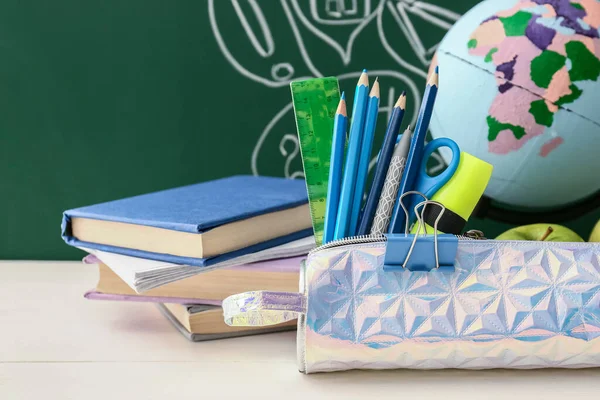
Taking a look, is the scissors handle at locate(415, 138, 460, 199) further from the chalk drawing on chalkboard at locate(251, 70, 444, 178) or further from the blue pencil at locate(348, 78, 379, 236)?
the chalk drawing on chalkboard at locate(251, 70, 444, 178)

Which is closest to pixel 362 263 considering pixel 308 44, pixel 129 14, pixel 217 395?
pixel 217 395

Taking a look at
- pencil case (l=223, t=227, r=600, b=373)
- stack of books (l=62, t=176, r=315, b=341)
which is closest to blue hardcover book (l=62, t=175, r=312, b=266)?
stack of books (l=62, t=176, r=315, b=341)

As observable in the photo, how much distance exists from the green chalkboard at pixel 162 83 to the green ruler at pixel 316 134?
0.31 meters

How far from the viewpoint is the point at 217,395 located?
444 millimetres

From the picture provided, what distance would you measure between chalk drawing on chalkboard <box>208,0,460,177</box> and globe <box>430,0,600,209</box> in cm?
19

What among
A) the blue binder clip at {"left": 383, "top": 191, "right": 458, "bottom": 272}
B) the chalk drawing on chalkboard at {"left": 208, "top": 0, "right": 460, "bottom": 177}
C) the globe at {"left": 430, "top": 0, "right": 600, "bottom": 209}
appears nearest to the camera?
the blue binder clip at {"left": 383, "top": 191, "right": 458, "bottom": 272}

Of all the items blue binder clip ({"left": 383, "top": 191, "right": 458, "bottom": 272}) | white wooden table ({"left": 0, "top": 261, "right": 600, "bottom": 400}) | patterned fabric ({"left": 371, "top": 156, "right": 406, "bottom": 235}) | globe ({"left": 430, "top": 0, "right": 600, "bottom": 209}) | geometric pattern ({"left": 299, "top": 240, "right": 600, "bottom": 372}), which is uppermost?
globe ({"left": 430, "top": 0, "right": 600, "bottom": 209})

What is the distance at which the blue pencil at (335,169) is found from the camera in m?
0.48

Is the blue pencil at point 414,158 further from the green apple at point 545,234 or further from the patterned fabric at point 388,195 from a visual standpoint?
the green apple at point 545,234

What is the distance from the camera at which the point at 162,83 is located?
0.82m

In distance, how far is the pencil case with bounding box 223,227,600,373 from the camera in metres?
0.45

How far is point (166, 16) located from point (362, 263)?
0.53 metres

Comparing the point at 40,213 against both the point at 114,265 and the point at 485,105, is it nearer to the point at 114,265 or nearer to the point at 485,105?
the point at 114,265

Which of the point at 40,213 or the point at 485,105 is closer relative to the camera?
the point at 485,105
